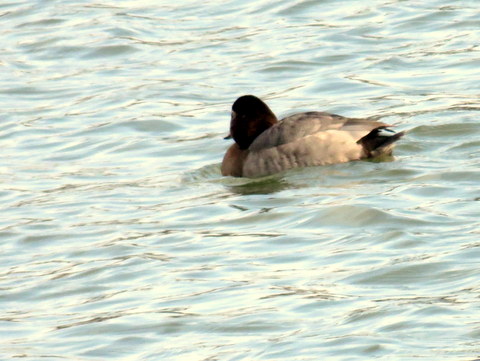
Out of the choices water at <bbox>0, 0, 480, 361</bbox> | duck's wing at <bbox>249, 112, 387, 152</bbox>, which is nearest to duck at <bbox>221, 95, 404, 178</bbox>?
duck's wing at <bbox>249, 112, 387, 152</bbox>

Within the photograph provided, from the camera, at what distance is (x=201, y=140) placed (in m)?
14.2

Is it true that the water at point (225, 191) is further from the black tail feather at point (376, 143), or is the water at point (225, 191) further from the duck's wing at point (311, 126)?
the duck's wing at point (311, 126)

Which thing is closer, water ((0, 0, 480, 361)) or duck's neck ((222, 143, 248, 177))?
water ((0, 0, 480, 361))

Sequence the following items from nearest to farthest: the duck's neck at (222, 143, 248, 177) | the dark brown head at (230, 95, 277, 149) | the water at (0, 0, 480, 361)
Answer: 1. the water at (0, 0, 480, 361)
2. the duck's neck at (222, 143, 248, 177)
3. the dark brown head at (230, 95, 277, 149)

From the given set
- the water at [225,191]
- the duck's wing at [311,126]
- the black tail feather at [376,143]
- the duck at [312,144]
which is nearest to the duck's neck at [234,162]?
the duck at [312,144]

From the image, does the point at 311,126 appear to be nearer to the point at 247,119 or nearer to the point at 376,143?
the point at 376,143

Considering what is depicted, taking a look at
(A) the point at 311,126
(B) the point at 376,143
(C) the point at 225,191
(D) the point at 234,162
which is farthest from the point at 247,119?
(B) the point at 376,143

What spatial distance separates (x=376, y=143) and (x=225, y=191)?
132 cm

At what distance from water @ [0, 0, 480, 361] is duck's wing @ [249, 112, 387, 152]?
306mm

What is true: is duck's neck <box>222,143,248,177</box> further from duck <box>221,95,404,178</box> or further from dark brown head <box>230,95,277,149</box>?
dark brown head <box>230,95,277,149</box>

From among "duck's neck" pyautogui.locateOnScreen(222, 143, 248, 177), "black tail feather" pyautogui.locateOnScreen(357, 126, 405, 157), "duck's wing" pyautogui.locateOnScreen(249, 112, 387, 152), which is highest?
"duck's wing" pyautogui.locateOnScreen(249, 112, 387, 152)

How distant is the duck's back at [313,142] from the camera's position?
41.1 feet

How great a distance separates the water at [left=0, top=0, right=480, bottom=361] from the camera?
8.22 m

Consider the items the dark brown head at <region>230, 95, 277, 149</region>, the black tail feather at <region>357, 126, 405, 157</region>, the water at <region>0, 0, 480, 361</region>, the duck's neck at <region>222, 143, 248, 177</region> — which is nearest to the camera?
the water at <region>0, 0, 480, 361</region>
